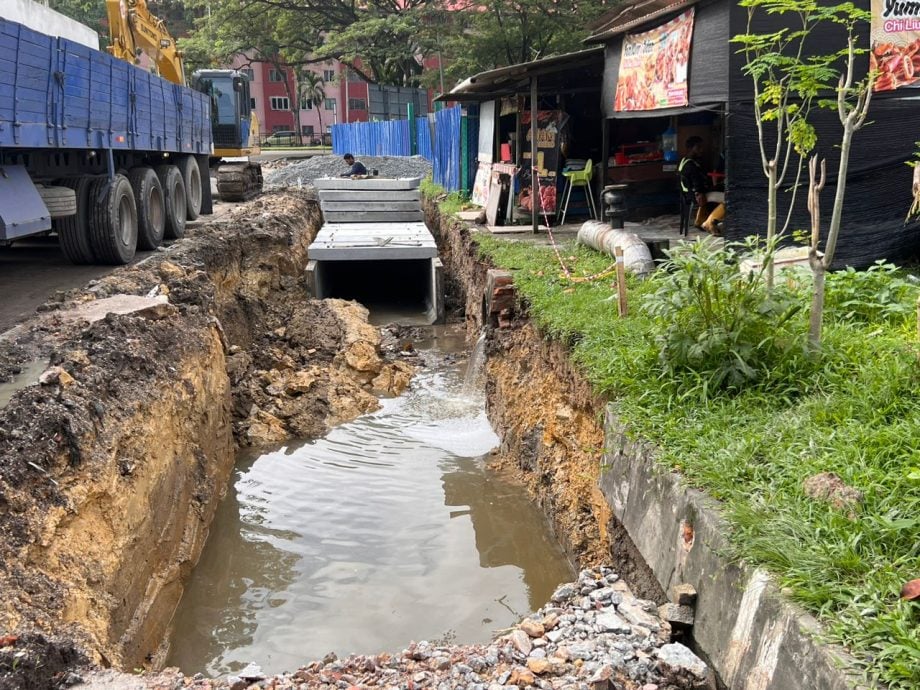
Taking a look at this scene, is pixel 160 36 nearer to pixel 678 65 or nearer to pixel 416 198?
pixel 416 198

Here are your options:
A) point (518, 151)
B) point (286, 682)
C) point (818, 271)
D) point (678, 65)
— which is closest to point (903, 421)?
point (818, 271)

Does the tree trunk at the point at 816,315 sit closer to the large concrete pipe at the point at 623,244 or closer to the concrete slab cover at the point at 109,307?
the large concrete pipe at the point at 623,244

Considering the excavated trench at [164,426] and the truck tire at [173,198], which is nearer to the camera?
the excavated trench at [164,426]

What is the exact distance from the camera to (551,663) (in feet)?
12.4

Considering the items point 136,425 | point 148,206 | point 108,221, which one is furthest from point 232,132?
point 136,425

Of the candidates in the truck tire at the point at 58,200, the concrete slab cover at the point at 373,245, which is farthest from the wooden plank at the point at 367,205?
the truck tire at the point at 58,200

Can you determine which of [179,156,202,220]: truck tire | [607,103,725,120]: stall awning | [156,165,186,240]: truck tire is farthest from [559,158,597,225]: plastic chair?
[179,156,202,220]: truck tire

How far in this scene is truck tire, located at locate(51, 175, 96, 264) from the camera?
34.1 feet

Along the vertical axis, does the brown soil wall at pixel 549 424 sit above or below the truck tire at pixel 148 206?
below

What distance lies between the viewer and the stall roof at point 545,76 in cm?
1274

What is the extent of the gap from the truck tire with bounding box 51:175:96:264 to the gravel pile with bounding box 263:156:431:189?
55.9ft

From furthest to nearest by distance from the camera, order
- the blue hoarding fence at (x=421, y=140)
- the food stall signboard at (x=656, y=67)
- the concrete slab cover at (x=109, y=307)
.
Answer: the blue hoarding fence at (x=421, y=140) < the food stall signboard at (x=656, y=67) < the concrete slab cover at (x=109, y=307)

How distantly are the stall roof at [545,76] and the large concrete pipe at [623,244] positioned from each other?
2.96m

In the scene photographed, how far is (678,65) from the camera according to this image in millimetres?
9680
